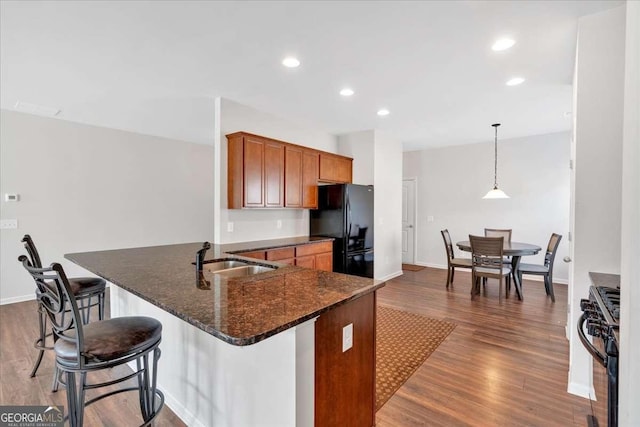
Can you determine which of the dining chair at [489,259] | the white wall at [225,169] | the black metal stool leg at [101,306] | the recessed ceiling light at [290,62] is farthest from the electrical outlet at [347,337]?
the dining chair at [489,259]

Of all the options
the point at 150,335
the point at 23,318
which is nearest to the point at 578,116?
the point at 150,335

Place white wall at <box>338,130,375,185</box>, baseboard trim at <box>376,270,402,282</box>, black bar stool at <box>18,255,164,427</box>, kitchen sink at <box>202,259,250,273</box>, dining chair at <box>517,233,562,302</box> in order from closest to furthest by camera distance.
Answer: black bar stool at <box>18,255,164,427</box>
kitchen sink at <box>202,259,250,273</box>
dining chair at <box>517,233,562,302</box>
white wall at <box>338,130,375,185</box>
baseboard trim at <box>376,270,402,282</box>

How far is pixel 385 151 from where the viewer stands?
5.52m

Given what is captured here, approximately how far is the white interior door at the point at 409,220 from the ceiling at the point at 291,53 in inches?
111

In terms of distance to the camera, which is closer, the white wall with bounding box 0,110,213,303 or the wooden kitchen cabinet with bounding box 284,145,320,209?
the white wall with bounding box 0,110,213,303

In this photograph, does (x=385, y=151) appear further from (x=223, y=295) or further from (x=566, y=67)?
(x=223, y=295)

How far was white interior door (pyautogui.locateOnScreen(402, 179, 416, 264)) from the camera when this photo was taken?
7.08 m

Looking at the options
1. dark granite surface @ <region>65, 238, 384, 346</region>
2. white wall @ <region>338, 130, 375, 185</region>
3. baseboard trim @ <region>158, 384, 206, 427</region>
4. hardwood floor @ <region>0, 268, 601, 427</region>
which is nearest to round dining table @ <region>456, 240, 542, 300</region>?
hardwood floor @ <region>0, 268, 601, 427</region>

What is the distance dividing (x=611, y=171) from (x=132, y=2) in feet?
10.9

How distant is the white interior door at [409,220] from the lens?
708 cm

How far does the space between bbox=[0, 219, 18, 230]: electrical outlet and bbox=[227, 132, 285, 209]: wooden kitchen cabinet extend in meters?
3.08

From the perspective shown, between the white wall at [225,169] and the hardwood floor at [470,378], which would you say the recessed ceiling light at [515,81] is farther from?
the white wall at [225,169]

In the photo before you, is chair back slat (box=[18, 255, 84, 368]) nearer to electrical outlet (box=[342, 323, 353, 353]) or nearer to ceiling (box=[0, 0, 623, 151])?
electrical outlet (box=[342, 323, 353, 353])

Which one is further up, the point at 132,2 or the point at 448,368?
the point at 132,2
